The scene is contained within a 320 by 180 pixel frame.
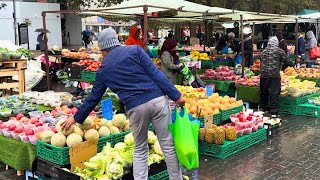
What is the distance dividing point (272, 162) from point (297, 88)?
145 inches

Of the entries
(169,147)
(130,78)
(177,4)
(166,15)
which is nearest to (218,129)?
(169,147)

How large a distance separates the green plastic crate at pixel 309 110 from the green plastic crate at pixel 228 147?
2.73 meters

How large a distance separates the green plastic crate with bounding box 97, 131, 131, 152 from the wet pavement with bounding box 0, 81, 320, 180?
124 centimetres

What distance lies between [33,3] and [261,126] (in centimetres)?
2241

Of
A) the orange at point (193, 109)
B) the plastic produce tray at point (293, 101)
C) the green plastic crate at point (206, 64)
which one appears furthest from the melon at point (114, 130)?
the green plastic crate at point (206, 64)

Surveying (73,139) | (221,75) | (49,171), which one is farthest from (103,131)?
(221,75)

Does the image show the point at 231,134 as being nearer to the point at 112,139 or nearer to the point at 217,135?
the point at 217,135

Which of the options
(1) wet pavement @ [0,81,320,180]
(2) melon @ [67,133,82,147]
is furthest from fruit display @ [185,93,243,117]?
(2) melon @ [67,133,82,147]

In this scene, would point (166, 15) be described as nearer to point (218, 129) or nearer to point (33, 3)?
point (218, 129)

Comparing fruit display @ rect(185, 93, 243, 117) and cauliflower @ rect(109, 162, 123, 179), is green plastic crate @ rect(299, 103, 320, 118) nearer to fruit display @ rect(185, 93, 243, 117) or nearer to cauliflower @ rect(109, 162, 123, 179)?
fruit display @ rect(185, 93, 243, 117)

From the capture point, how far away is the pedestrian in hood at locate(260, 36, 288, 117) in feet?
27.4

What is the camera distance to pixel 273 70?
8.41m

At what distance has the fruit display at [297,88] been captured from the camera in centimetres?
890

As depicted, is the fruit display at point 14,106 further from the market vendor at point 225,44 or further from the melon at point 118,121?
the market vendor at point 225,44
